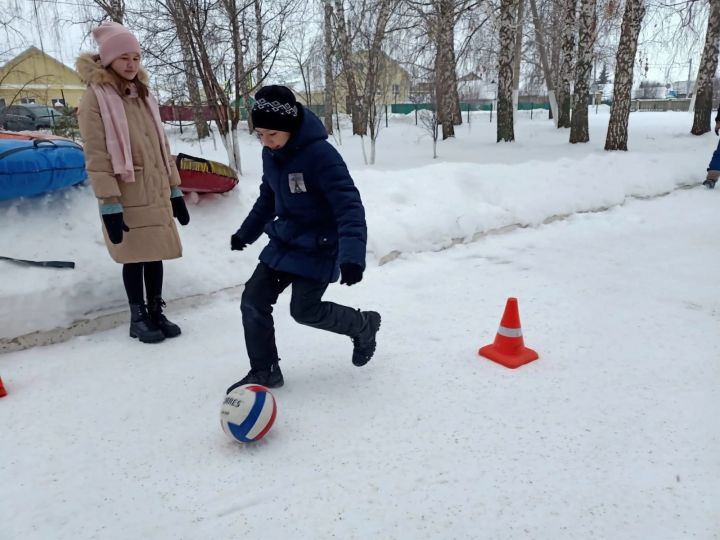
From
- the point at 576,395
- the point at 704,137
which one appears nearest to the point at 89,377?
the point at 576,395

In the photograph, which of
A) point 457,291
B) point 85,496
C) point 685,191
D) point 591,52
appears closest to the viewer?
point 85,496

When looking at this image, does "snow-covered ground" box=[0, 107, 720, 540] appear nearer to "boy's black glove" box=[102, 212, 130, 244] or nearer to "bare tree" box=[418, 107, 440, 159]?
"boy's black glove" box=[102, 212, 130, 244]

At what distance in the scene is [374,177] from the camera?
21.0ft

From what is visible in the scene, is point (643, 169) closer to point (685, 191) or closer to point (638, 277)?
point (685, 191)

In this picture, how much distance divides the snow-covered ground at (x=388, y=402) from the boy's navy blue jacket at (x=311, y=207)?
0.77m

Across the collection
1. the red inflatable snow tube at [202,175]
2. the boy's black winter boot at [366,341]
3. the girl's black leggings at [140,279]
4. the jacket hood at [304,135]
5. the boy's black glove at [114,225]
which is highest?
the jacket hood at [304,135]

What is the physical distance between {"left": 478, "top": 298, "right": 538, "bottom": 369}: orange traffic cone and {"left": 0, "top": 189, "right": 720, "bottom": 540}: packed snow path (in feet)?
0.30

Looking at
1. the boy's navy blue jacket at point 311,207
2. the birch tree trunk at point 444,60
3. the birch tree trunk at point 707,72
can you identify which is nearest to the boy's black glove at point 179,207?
the boy's navy blue jacket at point 311,207

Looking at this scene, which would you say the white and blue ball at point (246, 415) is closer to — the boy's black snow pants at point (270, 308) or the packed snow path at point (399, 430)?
the packed snow path at point (399, 430)

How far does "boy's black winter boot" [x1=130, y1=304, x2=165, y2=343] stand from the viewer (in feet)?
11.7

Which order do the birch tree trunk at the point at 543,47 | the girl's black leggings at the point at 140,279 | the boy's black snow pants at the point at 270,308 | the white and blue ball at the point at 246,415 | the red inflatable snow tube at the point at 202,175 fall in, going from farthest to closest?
the birch tree trunk at the point at 543,47 → the red inflatable snow tube at the point at 202,175 → the girl's black leggings at the point at 140,279 → the boy's black snow pants at the point at 270,308 → the white and blue ball at the point at 246,415

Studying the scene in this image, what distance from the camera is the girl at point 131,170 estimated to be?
3055 mm

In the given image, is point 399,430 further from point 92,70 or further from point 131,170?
point 92,70

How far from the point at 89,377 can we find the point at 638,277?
439 cm
